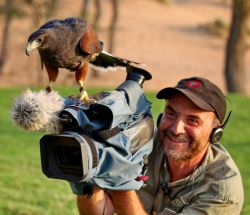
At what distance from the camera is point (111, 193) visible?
11.2ft

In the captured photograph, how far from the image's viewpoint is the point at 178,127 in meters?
3.34

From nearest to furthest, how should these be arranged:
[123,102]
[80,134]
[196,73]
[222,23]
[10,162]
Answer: [80,134] < [123,102] < [10,162] < [196,73] < [222,23]

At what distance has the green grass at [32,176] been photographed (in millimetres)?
5621

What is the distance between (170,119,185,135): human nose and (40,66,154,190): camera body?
42cm

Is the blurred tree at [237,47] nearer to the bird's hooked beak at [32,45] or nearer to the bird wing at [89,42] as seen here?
the bird wing at [89,42]

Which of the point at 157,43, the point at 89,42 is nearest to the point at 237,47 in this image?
the point at 89,42

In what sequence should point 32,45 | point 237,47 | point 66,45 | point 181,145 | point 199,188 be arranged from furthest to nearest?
point 237,47 → point 199,188 → point 181,145 → point 66,45 → point 32,45

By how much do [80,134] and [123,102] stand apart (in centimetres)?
29

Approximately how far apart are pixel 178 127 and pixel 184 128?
37 mm

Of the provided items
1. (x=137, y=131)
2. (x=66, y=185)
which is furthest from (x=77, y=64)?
(x=66, y=185)

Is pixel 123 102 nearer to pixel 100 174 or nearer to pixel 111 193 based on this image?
pixel 100 174

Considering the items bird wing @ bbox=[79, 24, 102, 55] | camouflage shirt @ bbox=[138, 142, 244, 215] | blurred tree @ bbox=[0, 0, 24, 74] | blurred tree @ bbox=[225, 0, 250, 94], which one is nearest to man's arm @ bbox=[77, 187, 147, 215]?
camouflage shirt @ bbox=[138, 142, 244, 215]

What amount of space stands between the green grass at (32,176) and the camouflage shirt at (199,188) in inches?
46.6

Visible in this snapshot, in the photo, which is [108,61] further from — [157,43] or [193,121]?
[157,43]
